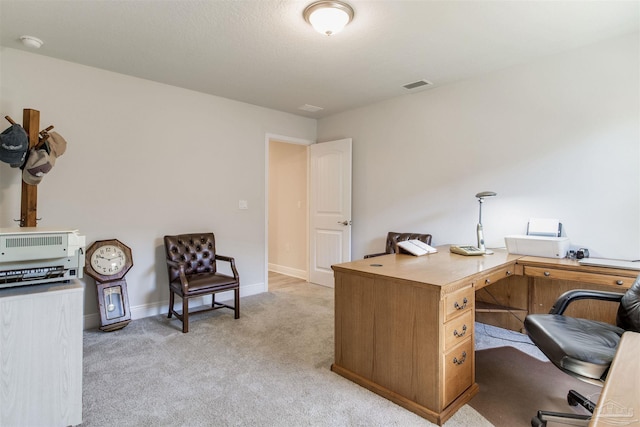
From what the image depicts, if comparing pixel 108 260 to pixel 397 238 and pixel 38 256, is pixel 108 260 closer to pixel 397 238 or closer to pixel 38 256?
pixel 38 256

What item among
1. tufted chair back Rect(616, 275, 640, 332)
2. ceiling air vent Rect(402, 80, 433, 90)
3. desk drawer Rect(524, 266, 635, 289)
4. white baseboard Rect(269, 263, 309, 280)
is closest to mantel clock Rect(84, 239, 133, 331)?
white baseboard Rect(269, 263, 309, 280)

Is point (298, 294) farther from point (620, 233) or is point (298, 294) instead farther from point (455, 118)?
point (620, 233)

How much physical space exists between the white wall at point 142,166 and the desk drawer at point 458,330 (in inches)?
115

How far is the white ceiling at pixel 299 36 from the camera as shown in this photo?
2.19 metres

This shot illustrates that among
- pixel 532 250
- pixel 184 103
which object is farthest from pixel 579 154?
pixel 184 103

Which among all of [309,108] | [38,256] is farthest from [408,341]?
[309,108]

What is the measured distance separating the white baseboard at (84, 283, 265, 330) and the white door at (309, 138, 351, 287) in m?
0.92

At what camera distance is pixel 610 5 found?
→ 2182mm

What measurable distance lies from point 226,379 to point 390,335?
1.14 metres

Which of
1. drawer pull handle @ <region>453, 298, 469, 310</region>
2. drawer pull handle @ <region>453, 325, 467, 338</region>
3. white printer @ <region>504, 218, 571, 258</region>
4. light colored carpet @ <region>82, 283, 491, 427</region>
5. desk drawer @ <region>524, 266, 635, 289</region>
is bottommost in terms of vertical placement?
light colored carpet @ <region>82, 283, 491, 427</region>

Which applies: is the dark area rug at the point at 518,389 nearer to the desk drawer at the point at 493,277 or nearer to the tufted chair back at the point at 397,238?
the desk drawer at the point at 493,277

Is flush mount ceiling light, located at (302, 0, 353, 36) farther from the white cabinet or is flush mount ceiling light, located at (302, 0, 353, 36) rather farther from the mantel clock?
the mantel clock

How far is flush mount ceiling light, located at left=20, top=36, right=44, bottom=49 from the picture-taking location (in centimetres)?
256

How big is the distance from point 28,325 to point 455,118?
3.78 metres
